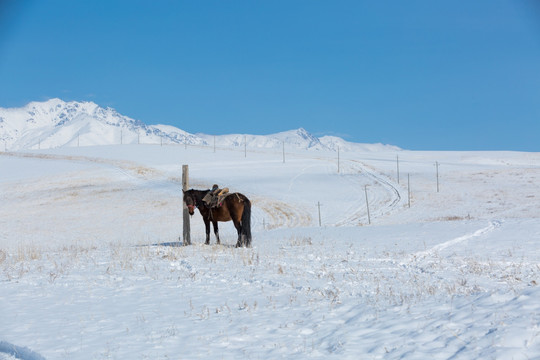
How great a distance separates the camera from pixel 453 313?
664cm

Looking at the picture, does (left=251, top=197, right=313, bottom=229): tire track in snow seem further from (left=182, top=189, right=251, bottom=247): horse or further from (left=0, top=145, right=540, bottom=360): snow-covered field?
(left=182, top=189, right=251, bottom=247): horse

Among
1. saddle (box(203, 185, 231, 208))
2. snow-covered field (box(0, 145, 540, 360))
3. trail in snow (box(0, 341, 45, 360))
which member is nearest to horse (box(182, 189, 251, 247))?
saddle (box(203, 185, 231, 208))

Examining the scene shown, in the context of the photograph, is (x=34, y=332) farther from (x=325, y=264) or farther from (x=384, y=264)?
(x=384, y=264)

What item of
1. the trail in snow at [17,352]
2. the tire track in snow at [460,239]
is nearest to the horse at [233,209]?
the tire track in snow at [460,239]

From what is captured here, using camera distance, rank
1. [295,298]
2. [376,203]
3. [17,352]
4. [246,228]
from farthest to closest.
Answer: [376,203], [246,228], [295,298], [17,352]

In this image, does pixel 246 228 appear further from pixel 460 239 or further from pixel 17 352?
pixel 17 352

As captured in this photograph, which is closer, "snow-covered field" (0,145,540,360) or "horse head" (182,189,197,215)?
"snow-covered field" (0,145,540,360)

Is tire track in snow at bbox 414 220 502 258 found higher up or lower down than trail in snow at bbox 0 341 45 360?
higher up

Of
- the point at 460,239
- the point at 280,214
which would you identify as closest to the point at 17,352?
the point at 460,239

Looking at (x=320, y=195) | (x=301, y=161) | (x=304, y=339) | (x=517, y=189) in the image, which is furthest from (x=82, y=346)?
(x=301, y=161)

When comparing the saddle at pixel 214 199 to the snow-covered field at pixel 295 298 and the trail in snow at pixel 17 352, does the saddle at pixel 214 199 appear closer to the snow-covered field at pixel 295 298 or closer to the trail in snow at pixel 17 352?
the snow-covered field at pixel 295 298

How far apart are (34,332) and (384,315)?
5.40 m

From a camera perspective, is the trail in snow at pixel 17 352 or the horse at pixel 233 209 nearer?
the trail in snow at pixel 17 352

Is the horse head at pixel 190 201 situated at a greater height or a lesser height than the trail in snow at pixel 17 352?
greater
